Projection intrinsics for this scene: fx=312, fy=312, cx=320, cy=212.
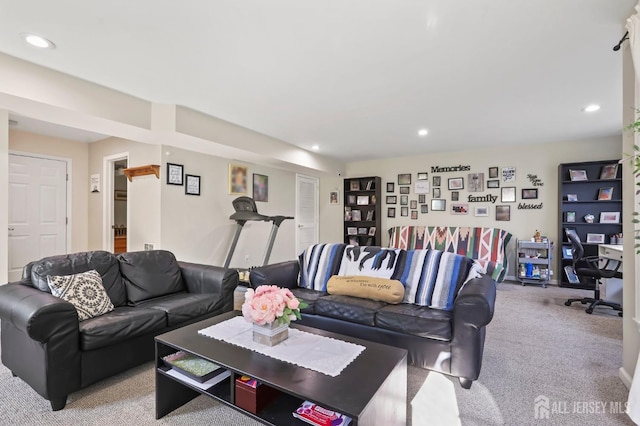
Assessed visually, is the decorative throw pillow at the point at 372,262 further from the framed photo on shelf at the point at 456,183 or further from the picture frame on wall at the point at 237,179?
the framed photo on shelf at the point at 456,183

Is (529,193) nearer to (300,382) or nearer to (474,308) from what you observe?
(474,308)

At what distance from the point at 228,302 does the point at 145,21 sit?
2.24 metres

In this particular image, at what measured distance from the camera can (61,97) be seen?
2.75 meters

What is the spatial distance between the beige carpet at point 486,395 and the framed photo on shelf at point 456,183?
11.3 ft

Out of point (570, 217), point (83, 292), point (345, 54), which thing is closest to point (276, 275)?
point (83, 292)

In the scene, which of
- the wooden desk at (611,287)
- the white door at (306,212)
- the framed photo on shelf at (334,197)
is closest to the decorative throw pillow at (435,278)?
the wooden desk at (611,287)

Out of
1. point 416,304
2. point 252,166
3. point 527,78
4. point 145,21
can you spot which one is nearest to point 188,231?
point 252,166

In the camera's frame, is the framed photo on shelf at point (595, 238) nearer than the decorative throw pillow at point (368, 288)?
No

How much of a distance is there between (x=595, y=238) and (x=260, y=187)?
5467 mm

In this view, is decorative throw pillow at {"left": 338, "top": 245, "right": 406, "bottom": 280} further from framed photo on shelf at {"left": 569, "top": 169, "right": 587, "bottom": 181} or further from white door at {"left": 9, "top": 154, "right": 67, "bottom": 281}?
white door at {"left": 9, "top": 154, "right": 67, "bottom": 281}

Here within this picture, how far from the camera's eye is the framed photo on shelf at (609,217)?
15.4 feet

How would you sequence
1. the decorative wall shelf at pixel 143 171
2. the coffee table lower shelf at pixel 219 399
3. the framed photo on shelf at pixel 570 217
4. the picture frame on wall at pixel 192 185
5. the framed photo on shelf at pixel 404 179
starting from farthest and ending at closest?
the framed photo on shelf at pixel 404 179 → the framed photo on shelf at pixel 570 217 → the picture frame on wall at pixel 192 185 → the decorative wall shelf at pixel 143 171 → the coffee table lower shelf at pixel 219 399

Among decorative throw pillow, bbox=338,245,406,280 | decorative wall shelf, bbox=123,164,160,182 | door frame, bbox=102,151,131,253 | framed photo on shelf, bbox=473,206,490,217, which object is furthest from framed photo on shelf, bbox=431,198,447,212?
door frame, bbox=102,151,131,253

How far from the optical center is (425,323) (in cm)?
218
